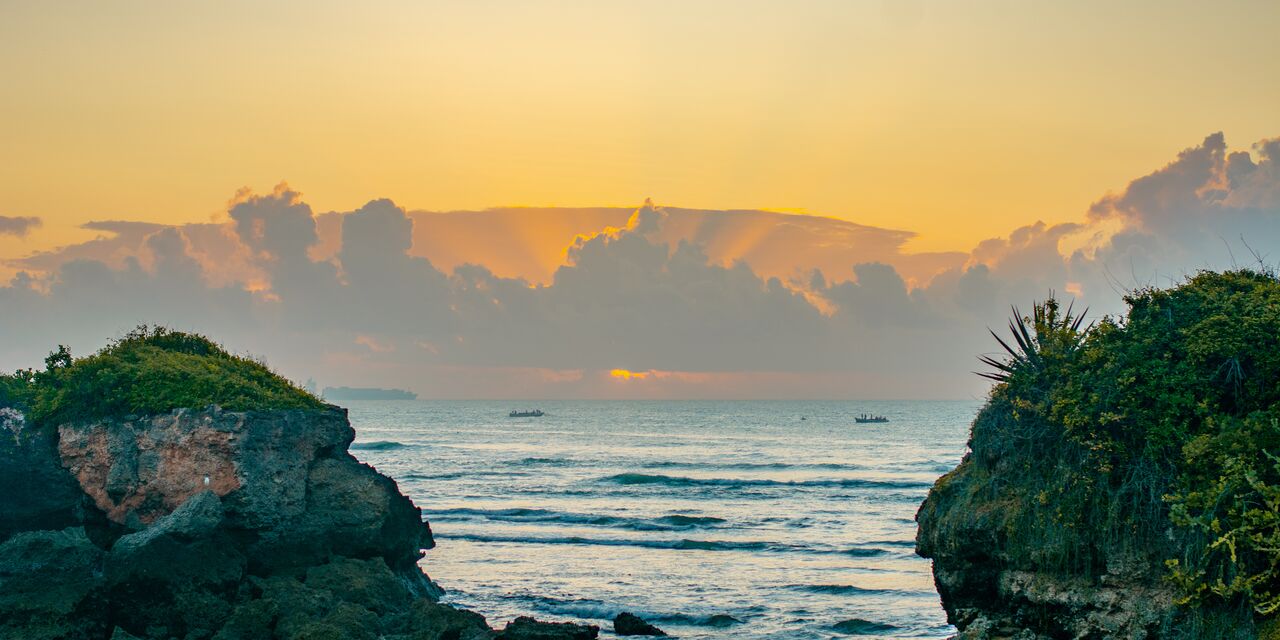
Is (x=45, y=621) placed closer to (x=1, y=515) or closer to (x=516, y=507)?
(x=1, y=515)

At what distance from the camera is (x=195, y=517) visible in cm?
1798

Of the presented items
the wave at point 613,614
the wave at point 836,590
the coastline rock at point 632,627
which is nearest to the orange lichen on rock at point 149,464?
the coastline rock at point 632,627

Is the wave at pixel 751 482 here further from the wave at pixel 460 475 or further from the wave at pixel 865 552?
the wave at pixel 865 552

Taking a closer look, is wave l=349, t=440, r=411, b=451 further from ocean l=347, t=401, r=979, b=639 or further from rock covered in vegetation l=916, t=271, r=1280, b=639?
rock covered in vegetation l=916, t=271, r=1280, b=639

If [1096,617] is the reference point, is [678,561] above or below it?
below

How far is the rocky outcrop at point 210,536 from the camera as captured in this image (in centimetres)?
1656

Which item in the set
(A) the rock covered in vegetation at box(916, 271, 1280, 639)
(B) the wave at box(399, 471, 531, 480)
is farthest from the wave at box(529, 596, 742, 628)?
(B) the wave at box(399, 471, 531, 480)

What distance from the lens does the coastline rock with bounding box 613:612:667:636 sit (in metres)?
22.5

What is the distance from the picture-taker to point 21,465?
20.3 meters

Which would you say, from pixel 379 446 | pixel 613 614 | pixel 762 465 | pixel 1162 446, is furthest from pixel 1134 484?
pixel 379 446

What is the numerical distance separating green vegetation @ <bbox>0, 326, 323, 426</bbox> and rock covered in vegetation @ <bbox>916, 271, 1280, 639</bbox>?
13510 mm

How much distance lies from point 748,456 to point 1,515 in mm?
61588

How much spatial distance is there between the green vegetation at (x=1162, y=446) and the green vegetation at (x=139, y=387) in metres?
14.0

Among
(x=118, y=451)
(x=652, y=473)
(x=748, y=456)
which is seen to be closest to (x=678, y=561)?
(x=118, y=451)
